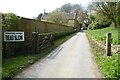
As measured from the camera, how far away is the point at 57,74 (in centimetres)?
833

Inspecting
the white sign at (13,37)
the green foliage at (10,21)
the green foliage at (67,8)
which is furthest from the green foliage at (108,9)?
the green foliage at (67,8)

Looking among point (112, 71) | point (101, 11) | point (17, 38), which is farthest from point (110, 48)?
point (101, 11)

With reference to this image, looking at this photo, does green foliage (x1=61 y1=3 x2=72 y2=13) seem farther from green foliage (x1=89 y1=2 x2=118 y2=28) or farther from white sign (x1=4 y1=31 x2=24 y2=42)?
white sign (x1=4 y1=31 x2=24 y2=42)

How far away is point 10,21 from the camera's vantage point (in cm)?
1193

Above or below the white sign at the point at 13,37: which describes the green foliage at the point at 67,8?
above

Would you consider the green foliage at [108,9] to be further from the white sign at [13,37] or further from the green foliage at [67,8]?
the green foliage at [67,8]

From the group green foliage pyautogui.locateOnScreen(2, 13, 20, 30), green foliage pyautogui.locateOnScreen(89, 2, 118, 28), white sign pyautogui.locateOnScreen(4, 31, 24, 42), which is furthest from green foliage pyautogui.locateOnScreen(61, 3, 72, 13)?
white sign pyautogui.locateOnScreen(4, 31, 24, 42)

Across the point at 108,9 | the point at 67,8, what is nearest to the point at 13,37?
the point at 108,9

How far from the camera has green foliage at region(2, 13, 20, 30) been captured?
11.5 meters

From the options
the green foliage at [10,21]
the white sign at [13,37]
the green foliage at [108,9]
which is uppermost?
the green foliage at [108,9]

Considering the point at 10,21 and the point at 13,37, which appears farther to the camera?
the point at 10,21

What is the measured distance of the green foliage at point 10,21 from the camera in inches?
452

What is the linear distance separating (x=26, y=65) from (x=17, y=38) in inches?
101

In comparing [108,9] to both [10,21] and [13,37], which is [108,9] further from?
[13,37]
